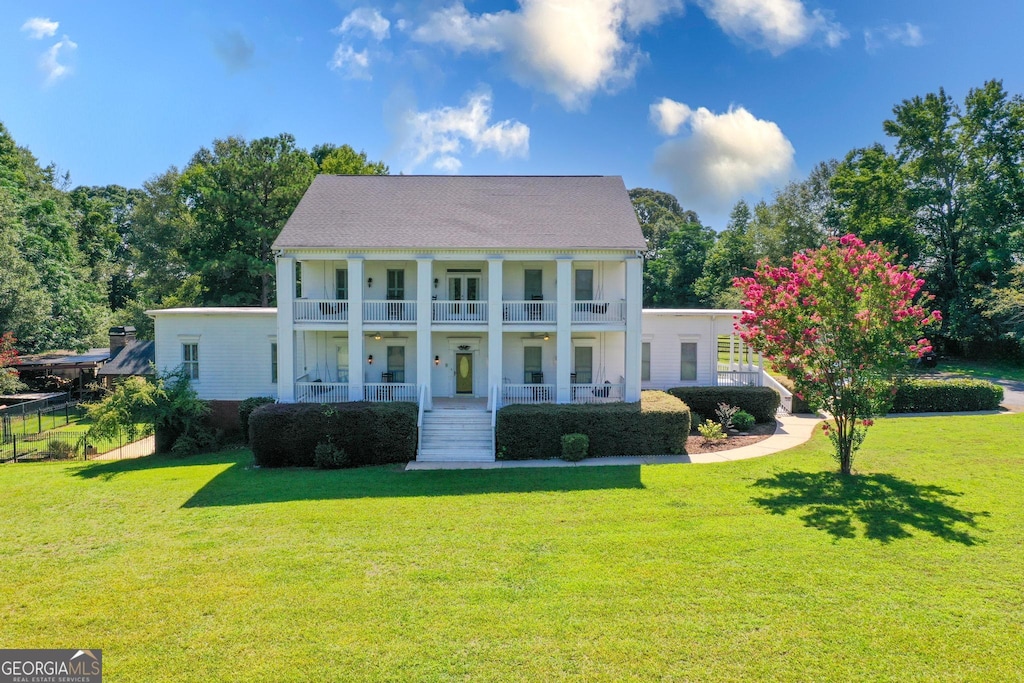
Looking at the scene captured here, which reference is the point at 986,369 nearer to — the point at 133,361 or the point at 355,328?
the point at 355,328

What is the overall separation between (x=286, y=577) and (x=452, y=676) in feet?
12.6

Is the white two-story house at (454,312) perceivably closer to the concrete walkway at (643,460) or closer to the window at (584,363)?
the window at (584,363)

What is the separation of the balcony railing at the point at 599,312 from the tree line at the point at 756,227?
2149 cm

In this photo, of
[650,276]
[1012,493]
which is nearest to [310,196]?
[1012,493]

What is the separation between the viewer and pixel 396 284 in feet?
70.3

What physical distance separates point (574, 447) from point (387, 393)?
7327mm

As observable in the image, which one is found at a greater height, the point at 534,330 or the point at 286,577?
the point at 534,330

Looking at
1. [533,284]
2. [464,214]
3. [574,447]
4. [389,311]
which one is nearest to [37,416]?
[389,311]

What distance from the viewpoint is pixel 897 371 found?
13.6m

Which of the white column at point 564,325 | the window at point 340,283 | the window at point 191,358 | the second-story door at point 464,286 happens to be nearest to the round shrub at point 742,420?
the white column at point 564,325

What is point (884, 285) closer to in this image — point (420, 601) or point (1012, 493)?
point (1012, 493)

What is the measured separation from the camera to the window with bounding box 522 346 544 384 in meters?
21.2

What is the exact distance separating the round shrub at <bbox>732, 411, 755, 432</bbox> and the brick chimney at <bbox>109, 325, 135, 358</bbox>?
31.1 metres

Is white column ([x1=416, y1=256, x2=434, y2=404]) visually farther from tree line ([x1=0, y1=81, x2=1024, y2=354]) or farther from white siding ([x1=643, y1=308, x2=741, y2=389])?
tree line ([x1=0, y1=81, x2=1024, y2=354])
